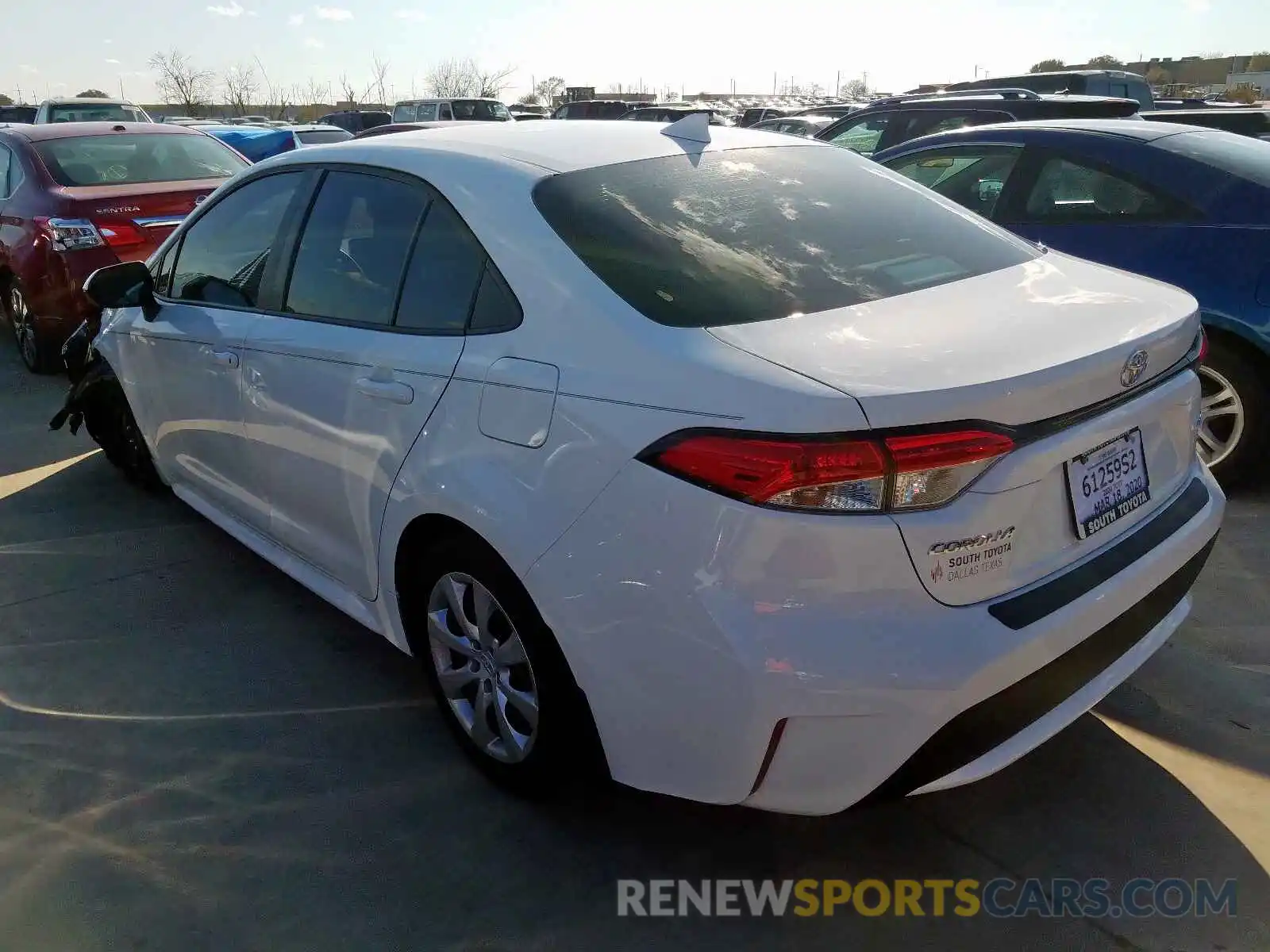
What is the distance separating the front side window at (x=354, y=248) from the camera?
2885mm

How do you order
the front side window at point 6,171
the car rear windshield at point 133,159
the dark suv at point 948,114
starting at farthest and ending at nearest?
the front side window at point 6,171, the dark suv at point 948,114, the car rear windshield at point 133,159

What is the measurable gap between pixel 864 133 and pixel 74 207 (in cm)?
650

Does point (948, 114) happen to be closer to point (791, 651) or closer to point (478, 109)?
point (791, 651)

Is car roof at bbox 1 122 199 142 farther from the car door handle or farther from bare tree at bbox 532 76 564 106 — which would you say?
bare tree at bbox 532 76 564 106

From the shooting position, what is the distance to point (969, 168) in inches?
215

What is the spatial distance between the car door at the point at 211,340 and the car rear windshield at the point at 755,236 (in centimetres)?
130

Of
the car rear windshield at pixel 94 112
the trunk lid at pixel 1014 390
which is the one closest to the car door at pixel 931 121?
the trunk lid at pixel 1014 390

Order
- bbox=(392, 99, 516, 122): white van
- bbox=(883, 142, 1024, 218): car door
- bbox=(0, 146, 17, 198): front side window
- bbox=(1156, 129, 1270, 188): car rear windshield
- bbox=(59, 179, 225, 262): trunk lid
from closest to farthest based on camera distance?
bbox=(1156, 129, 1270, 188): car rear windshield
bbox=(883, 142, 1024, 218): car door
bbox=(59, 179, 225, 262): trunk lid
bbox=(0, 146, 17, 198): front side window
bbox=(392, 99, 516, 122): white van

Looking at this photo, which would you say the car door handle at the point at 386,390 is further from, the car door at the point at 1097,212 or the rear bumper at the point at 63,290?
the rear bumper at the point at 63,290

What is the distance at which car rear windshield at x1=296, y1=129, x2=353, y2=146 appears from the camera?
18.0 metres

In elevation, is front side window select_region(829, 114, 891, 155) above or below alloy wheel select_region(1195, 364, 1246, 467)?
above

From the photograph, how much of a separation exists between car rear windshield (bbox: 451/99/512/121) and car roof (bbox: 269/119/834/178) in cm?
2149

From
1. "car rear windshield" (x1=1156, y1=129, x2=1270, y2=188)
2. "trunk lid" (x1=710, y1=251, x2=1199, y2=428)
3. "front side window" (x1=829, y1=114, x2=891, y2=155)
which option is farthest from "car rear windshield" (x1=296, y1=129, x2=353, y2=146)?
"trunk lid" (x1=710, y1=251, x2=1199, y2=428)

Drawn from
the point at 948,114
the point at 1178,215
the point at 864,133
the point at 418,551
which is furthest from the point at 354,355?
the point at 864,133
